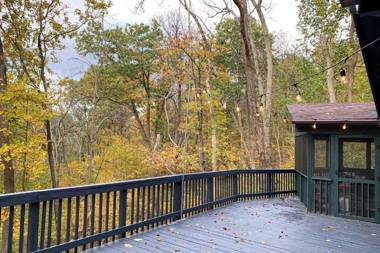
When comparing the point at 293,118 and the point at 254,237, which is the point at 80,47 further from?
the point at 254,237

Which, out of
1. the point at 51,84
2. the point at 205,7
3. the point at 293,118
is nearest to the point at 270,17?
the point at 205,7

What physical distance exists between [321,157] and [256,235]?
9.70ft

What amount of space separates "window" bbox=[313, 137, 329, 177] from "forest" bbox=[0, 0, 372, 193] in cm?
460

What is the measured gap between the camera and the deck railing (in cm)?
343

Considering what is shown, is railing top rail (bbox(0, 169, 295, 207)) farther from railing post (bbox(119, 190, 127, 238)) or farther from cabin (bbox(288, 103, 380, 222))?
cabin (bbox(288, 103, 380, 222))

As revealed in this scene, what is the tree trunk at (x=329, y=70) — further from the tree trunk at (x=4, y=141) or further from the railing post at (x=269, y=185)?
the tree trunk at (x=4, y=141)

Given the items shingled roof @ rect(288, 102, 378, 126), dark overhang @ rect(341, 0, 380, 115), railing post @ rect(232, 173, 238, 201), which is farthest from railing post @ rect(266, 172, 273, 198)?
dark overhang @ rect(341, 0, 380, 115)

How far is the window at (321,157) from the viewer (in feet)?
23.2

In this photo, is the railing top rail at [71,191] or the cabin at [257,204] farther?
the cabin at [257,204]

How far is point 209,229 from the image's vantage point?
538 cm

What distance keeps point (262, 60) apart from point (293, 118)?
42.1 feet

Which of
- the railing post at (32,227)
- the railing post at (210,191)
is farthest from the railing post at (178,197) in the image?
the railing post at (32,227)

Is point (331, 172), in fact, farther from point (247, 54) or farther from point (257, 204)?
point (247, 54)

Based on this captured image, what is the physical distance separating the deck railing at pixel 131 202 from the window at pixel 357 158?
2.49m
